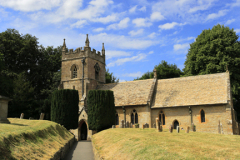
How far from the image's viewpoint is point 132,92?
33.2m

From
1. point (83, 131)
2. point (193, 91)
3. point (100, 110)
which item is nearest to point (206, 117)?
point (193, 91)

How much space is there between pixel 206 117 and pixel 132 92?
11414mm

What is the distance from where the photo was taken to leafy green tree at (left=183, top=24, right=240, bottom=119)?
105 ft

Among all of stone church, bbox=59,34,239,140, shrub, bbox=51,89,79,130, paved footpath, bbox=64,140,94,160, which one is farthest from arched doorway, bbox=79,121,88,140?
paved footpath, bbox=64,140,94,160

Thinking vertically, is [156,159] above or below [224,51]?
below

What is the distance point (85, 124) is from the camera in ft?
110

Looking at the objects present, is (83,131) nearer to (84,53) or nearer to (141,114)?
(141,114)

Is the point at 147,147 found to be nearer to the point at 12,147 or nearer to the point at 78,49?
the point at 12,147

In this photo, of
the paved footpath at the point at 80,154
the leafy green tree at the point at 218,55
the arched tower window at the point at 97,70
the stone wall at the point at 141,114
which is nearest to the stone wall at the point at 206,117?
the stone wall at the point at 141,114

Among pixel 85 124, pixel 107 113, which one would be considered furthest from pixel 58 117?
pixel 107 113

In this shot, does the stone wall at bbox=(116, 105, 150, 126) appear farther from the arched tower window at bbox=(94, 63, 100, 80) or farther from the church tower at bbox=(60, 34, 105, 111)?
the arched tower window at bbox=(94, 63, 100, 80)

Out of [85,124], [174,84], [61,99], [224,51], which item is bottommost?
[85,124]

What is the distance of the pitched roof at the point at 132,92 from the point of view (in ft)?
102

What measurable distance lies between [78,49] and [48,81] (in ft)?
38.3
